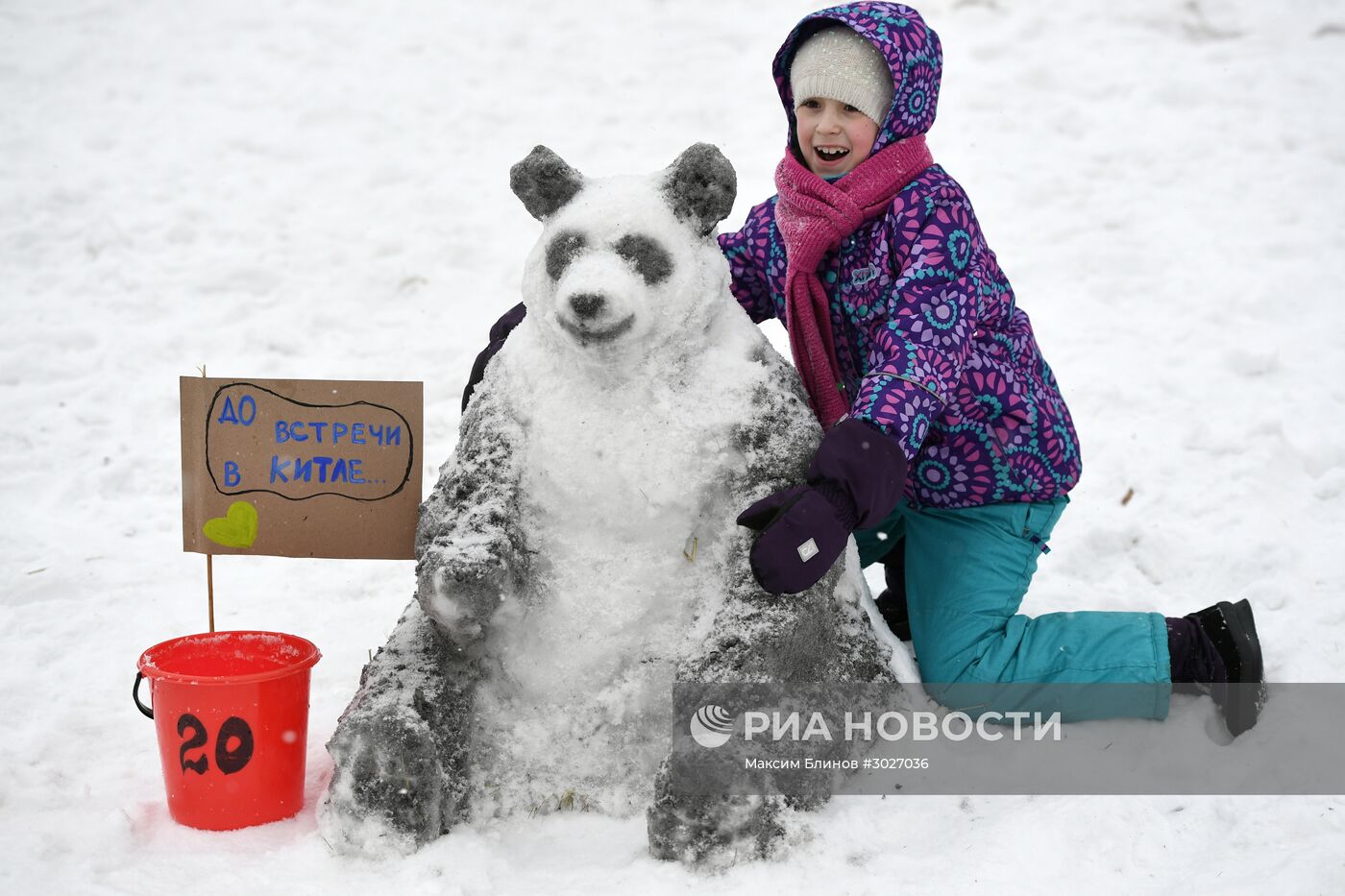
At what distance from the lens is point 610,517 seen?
2.25 meters

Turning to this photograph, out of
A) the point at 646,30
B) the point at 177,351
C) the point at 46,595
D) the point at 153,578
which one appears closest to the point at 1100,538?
the point at 153,578

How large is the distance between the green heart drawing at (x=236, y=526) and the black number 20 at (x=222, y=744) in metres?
0.40

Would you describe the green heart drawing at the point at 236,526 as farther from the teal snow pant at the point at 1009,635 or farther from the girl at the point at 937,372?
the teal snow pant at the point at 1009,635

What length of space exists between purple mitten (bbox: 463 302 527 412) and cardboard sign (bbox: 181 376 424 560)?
0.19 m

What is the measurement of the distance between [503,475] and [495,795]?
586 mm

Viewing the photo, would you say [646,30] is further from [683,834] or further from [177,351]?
[683,834]

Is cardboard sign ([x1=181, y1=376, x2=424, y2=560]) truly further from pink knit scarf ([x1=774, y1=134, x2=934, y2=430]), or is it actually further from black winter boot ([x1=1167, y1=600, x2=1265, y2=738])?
black winter boot ([x1=1167, y1=600, x2=1265, y2=738])

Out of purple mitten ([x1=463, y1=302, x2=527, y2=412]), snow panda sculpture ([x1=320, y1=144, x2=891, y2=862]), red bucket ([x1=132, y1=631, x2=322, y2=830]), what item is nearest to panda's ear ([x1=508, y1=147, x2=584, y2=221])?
snow panda sculpture ([x1=320, y1=144, x2=891, y2=862])

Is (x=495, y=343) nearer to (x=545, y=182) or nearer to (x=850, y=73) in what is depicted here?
(x=545, y=182)

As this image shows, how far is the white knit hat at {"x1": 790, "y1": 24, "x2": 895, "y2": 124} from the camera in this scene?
247 centimetres

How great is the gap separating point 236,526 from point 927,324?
1.42 meters

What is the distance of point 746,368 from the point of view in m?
2.28

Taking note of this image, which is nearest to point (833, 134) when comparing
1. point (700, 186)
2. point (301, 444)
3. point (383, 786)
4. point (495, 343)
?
point (700, 186)

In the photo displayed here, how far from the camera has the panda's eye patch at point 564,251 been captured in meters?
2.23
